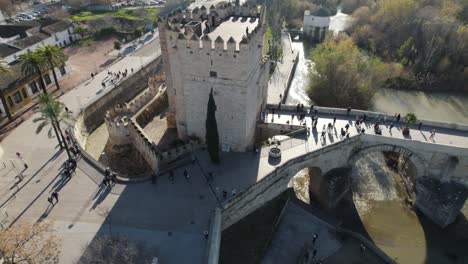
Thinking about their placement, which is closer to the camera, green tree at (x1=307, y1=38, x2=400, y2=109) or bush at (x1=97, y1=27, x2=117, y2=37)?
green tree at (x1=307, y1=38, x2=400, y2=109)

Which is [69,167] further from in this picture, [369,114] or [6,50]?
Answer: [6,50]

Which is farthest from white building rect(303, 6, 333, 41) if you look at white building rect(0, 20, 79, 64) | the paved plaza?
white building rect(0, 20, 79, 64)

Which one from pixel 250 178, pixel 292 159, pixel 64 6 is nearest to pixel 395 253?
pixel 292 159

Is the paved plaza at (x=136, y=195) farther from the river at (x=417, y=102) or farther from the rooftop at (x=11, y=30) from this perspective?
the rooftop at (x=11, y=30)

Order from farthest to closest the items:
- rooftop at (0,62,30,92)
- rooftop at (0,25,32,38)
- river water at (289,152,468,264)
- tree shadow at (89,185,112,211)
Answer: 1. rooftop at (0,25,32,38)
2. rooftop at (0,62,30,92)
3. river water at (289,152,468,264)
4. tree shadow at (89,185,112,211)

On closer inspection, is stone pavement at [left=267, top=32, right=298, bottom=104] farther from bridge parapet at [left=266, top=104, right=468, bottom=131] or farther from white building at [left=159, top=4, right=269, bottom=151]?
white building at [left=159, top=4, right=269, bottom=151]

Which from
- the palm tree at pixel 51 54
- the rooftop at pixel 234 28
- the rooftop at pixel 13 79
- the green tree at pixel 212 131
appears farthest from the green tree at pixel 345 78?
the rooftop at pixel 13 79

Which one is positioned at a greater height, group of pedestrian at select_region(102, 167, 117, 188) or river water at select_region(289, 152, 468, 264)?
group of pedestrian at select_region(102, 167, 117, 188)
